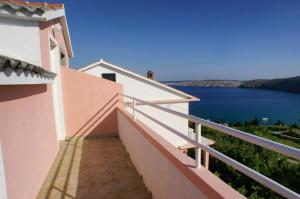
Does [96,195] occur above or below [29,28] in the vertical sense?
below

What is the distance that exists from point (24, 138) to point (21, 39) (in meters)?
1.87

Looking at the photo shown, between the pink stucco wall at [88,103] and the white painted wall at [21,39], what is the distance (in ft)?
9.78

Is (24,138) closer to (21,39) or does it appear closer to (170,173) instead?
(21,39)

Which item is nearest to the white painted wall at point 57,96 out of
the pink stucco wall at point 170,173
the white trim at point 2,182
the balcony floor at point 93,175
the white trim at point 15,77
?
the balcony floor at point 93,175

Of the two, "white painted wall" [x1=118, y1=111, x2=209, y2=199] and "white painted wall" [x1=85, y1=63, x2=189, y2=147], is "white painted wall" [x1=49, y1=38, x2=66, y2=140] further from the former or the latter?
"white painted wall" [x1=85, y1=63, x2=189, y2=147]

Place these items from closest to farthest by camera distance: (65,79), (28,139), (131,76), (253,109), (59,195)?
(28,139), (59,195), (65,79), (131,76), (253,109)

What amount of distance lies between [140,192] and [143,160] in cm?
54

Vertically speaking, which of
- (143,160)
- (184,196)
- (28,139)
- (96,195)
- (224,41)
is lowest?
(96,195)

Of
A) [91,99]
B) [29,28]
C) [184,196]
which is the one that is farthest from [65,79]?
[184,196]

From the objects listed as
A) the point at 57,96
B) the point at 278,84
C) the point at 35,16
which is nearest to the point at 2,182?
the point at 35,16

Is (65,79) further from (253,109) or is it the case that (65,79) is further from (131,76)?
(253,109)

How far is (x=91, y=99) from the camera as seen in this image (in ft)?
23.4

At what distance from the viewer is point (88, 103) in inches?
280

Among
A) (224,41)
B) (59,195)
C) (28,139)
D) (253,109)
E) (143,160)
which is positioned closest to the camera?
(28,139)
